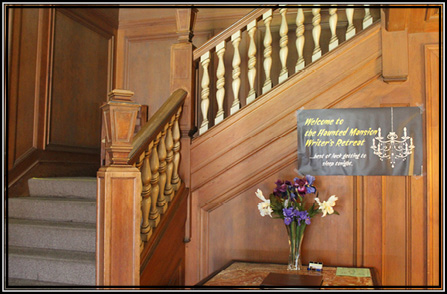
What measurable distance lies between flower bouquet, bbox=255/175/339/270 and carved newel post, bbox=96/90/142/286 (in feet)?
3.20

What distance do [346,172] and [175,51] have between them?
4.89ft

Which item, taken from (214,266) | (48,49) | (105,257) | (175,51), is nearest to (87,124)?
(48,49)

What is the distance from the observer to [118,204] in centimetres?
202

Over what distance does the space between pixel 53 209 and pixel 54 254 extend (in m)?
0.53

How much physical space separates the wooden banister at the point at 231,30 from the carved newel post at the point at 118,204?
1123mm

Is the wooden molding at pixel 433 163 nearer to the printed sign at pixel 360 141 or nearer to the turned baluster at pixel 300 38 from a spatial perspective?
the printed sign at pixel 360 141

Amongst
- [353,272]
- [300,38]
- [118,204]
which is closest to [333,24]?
[300,38]

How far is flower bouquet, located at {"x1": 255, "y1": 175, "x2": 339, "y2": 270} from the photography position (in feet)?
8.64

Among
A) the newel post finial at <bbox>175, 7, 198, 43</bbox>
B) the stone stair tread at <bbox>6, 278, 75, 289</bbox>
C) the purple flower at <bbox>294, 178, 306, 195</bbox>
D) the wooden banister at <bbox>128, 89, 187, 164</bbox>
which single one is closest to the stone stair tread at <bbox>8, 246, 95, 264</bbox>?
the stone stair tread at <bbox>6, 278, 75, 289</bbox>

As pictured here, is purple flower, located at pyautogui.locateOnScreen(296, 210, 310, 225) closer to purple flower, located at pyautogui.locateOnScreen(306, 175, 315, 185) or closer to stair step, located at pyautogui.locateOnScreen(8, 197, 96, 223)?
purple flower, located at pyautogui.locateOnScreen(306, 175, 315, 185)

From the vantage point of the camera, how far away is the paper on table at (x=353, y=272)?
2582mm

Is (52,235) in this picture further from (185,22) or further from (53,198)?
(185,22)

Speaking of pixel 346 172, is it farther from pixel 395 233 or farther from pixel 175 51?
pixel 175 51

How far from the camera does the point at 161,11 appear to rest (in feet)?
15.0
